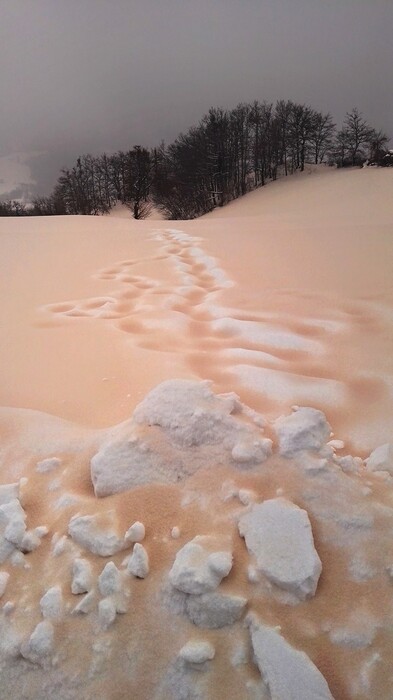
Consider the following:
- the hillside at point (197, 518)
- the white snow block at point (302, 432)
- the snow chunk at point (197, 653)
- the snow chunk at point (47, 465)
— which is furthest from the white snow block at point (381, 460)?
the snow chunk at point (47, 465)

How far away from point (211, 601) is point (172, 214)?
1832 centimetres

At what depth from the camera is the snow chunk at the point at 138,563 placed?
0.70 meters

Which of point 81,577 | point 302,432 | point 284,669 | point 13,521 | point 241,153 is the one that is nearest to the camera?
point 284,669

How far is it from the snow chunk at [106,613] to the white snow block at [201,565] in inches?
4.1

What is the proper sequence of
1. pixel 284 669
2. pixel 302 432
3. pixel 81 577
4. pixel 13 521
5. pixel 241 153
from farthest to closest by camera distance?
pixel 241 153 → pixel 302 432 → pixel 13 521 → pixel 81 577 → pixel 284 669

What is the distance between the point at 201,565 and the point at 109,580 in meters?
0.16

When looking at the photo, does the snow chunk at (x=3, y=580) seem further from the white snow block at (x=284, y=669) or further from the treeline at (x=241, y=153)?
the treeline at (x=241, y=153)

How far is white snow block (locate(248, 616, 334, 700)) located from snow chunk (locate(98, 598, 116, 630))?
0.23m

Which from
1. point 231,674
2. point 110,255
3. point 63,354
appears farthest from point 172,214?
point 231,674

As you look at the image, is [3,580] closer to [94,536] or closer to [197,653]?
[94,536]

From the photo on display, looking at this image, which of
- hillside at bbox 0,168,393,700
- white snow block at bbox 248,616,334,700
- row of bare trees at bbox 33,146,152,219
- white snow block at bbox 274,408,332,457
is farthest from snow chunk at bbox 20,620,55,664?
row of bare trees at bbox 33,146,152,219

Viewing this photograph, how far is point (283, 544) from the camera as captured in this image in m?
0.72

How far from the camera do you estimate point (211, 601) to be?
652mm

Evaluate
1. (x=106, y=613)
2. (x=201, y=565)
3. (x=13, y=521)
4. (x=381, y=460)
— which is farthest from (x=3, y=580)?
(x=381, y=460)
